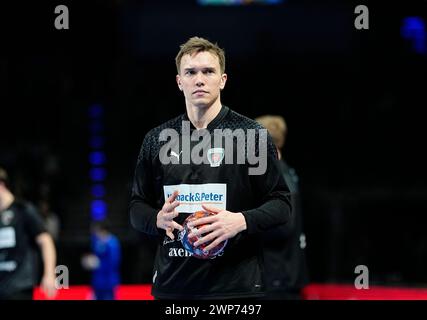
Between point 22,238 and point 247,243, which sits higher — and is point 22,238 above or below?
below

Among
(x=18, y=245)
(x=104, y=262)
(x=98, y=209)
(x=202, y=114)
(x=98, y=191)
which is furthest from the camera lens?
(x=98, y=191)

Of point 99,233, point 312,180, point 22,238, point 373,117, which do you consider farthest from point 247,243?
point 373,117

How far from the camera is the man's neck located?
3492 mm

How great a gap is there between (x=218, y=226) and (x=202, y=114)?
23.0 inches

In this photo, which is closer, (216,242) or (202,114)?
(216,242)

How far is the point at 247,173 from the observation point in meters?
3.41

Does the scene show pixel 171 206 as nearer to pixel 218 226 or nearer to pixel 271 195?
pixel 218 226

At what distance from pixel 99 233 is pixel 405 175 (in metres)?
5.41

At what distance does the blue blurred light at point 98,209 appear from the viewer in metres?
13.6

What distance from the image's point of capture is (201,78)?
11.2 feet

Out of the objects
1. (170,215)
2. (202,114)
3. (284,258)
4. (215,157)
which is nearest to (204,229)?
(170,215)

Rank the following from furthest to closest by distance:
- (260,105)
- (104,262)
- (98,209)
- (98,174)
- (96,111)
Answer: (96,111)
(98,174)
(98,209)
(260,105)
(104,262)

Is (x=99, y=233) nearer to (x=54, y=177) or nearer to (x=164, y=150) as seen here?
(x=54, y=177)

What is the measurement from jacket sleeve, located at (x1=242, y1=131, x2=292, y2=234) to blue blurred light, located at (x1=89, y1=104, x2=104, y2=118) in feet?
35.1
